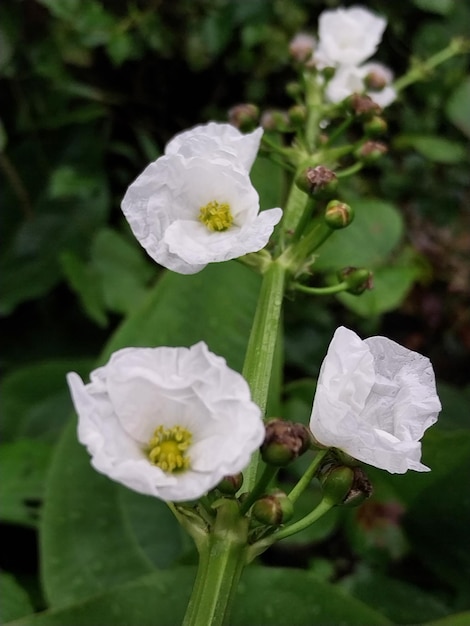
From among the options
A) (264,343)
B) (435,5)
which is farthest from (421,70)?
(264,343)

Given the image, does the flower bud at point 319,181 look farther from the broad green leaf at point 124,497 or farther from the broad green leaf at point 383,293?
the broad green leaf at point 383,293

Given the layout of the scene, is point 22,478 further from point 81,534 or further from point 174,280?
point 174,280

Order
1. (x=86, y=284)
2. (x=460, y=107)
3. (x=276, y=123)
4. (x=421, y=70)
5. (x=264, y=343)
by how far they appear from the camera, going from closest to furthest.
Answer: (x=264, y=343)
(x=276, y=123)
(x=421, y=70)
(x=86, y=284)
(x=460, y=107)

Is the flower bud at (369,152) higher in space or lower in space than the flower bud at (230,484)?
higher

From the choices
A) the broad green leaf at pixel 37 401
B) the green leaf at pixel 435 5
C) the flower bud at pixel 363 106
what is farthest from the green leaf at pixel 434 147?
the broad green leaf at pixel 37 401

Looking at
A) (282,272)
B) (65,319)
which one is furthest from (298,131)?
(65,319)

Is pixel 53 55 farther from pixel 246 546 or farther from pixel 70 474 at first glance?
pixel 246 546

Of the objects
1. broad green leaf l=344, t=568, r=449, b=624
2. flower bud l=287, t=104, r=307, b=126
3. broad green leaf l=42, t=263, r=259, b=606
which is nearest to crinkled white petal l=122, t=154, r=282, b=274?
flower bud l=287, t=104, r=307, b=126
